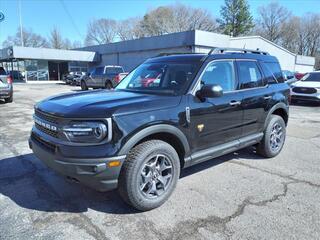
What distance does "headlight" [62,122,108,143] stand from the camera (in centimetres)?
292

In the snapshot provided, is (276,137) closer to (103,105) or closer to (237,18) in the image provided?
(103,105)

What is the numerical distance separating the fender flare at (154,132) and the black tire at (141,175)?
0.14 m

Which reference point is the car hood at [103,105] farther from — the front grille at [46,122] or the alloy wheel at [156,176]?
the alloy wheel at [156,176]

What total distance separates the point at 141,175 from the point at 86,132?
32.5 inches

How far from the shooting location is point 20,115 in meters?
10.0

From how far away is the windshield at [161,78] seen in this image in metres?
3.90

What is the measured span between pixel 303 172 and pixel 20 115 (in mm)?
9106

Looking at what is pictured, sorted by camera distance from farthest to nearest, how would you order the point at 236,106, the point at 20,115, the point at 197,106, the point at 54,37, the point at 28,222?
the point at 54,37 < the point at 20,115 < the point at 236,106 < the point at 197,106 < the point at 28,222

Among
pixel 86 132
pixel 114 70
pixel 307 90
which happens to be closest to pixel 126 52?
pixel 114 70

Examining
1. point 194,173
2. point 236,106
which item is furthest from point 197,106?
point 194,173

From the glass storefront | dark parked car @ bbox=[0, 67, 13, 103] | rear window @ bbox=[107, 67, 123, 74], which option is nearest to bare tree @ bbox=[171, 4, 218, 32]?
the glass storefront

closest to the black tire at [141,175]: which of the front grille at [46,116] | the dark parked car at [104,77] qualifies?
the front grille at [46,116]

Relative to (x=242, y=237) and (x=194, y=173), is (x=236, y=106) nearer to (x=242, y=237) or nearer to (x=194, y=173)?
(x=194, y=173)

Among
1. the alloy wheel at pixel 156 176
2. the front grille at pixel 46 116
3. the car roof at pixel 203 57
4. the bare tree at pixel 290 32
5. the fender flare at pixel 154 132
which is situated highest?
the bare tree at pixel 290 32
